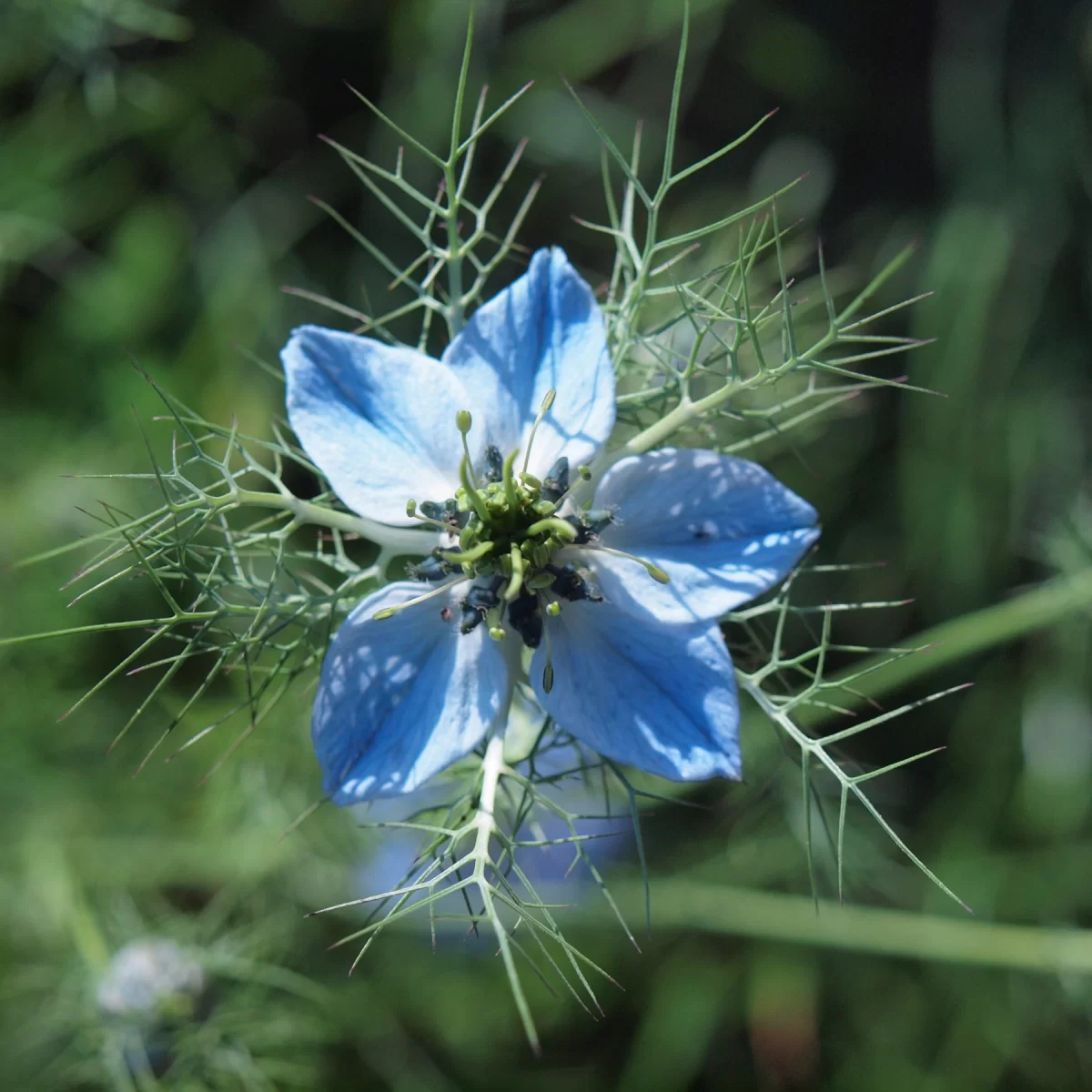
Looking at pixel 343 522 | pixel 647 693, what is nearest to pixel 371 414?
pixel 343 522

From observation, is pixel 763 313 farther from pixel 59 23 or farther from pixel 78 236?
pixel 78 236

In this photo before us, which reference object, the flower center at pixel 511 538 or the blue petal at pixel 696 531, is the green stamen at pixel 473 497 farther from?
the blue petal at pixel 696 531

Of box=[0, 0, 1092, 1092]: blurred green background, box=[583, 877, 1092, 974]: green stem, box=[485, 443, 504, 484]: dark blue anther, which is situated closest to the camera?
box=[485, 443, 504, 484]: dark blue anther

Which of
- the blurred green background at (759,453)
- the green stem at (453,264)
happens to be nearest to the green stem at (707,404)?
the green stem at (453,264)

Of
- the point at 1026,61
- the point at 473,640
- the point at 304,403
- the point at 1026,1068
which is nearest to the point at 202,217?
the point at 304,403

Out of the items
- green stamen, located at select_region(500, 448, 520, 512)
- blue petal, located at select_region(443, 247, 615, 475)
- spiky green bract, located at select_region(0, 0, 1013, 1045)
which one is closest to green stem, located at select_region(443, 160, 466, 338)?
spiky green bract, located at select_region(0, 0, 1013, 1045)

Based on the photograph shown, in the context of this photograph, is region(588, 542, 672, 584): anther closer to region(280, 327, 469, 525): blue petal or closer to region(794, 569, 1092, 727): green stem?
region(280, 327, 469, 525): blue petal

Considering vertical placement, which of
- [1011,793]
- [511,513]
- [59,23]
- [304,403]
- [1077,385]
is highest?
[59,23]

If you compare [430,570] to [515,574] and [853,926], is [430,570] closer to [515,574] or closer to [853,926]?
[515,574]
